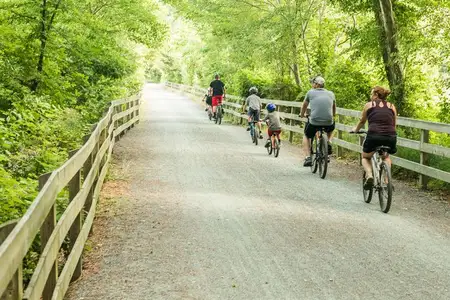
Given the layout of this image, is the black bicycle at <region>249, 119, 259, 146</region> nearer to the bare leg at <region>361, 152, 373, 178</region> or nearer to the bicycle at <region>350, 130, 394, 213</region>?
the bare leg at <region>361, 152, 373, 178</region>

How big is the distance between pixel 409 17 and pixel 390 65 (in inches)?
71.8

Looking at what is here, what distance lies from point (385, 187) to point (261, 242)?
9.68 ft

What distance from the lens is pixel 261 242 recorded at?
6824mm

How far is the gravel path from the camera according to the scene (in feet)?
17.5

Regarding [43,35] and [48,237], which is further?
[43,35]

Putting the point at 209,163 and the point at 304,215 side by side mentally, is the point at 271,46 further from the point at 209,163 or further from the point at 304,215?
the point at 304,215

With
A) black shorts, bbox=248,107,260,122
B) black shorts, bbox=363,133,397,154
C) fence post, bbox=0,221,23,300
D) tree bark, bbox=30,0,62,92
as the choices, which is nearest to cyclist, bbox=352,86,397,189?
black shorts, bbox=363,133,397,154

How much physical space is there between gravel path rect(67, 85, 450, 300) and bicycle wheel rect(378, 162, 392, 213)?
14 centimetres

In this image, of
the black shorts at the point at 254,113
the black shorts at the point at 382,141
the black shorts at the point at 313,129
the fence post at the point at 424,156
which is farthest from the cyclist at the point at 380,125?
the black shorts at the point at 254,113

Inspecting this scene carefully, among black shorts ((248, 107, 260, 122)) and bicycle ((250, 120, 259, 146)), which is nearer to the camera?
bicycle ((250, 120, 259, 146))

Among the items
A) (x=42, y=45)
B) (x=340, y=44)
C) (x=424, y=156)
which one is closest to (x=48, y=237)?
(x=424, y=156)

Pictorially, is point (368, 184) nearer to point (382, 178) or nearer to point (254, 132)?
point (382, 178)

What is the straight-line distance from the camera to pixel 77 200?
5.30m

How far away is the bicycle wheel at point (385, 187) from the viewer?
877 centimetres
